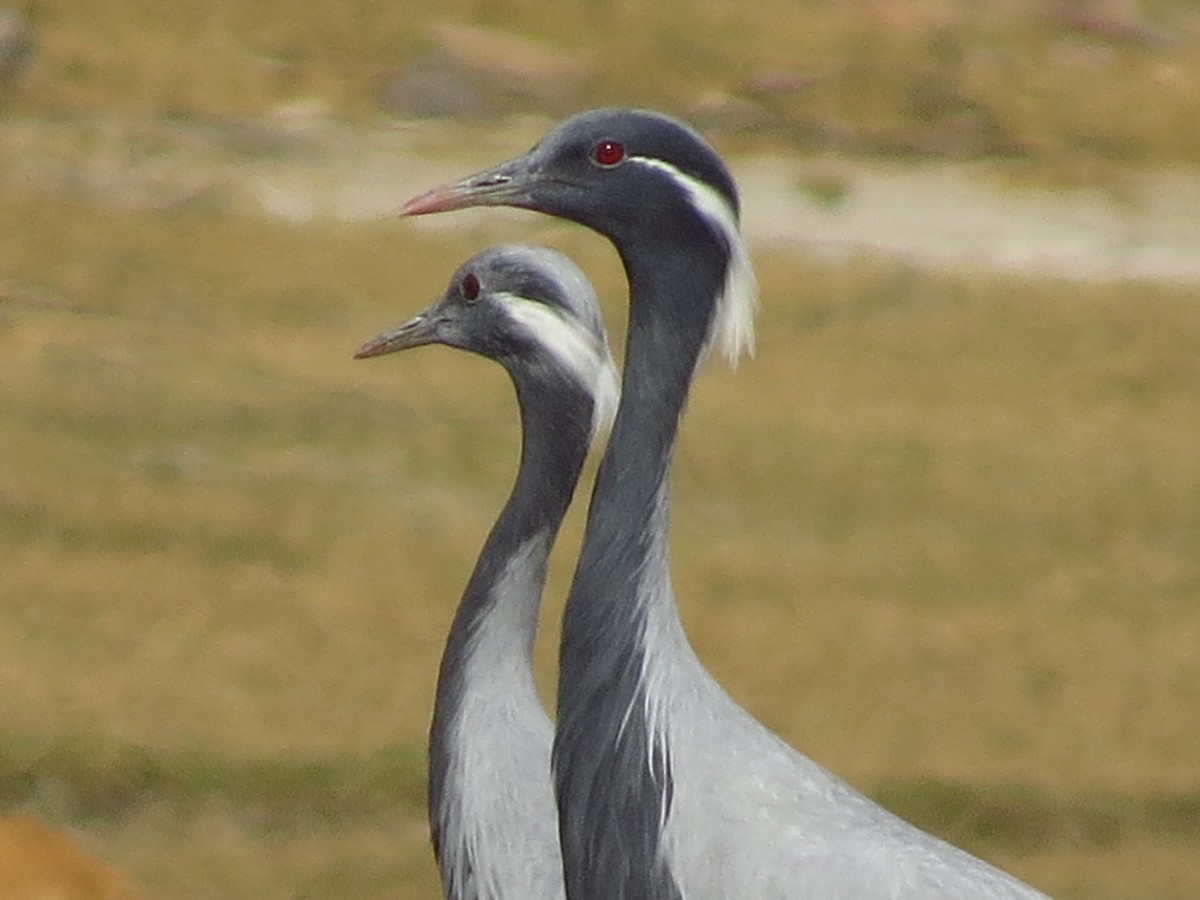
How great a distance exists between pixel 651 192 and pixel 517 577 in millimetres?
1230

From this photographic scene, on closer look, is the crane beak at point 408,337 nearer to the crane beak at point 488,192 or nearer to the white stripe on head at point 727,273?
the crane beak at point 488,192

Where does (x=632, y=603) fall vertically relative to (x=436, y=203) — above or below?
below

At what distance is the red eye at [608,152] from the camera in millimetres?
3766

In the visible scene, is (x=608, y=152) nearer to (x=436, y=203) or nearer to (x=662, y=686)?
(x=436, y=203)

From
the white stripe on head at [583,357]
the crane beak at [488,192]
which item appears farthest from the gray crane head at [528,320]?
the crane beak at [488,192]

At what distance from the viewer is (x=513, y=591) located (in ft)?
15.6

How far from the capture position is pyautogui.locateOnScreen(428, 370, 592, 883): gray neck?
185 inches

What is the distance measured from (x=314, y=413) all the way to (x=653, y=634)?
564 cm

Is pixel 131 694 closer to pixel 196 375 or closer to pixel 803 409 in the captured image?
pixel 196 375

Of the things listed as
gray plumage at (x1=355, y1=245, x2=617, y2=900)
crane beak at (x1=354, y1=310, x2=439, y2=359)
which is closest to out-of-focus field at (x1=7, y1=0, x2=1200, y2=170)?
crane beak at (x1=354, y1=310, x2=439, y2=359)

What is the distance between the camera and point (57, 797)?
676cm

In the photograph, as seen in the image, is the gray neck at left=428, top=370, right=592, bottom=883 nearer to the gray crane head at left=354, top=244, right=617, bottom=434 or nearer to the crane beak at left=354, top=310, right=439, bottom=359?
the gray crane head at left=354, top=244, right=617, bottom=434

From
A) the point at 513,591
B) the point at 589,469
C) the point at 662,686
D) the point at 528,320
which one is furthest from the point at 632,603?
the point at 589,469

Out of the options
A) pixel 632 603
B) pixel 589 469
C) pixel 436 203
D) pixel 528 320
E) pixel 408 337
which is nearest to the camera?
pixel 632 603
